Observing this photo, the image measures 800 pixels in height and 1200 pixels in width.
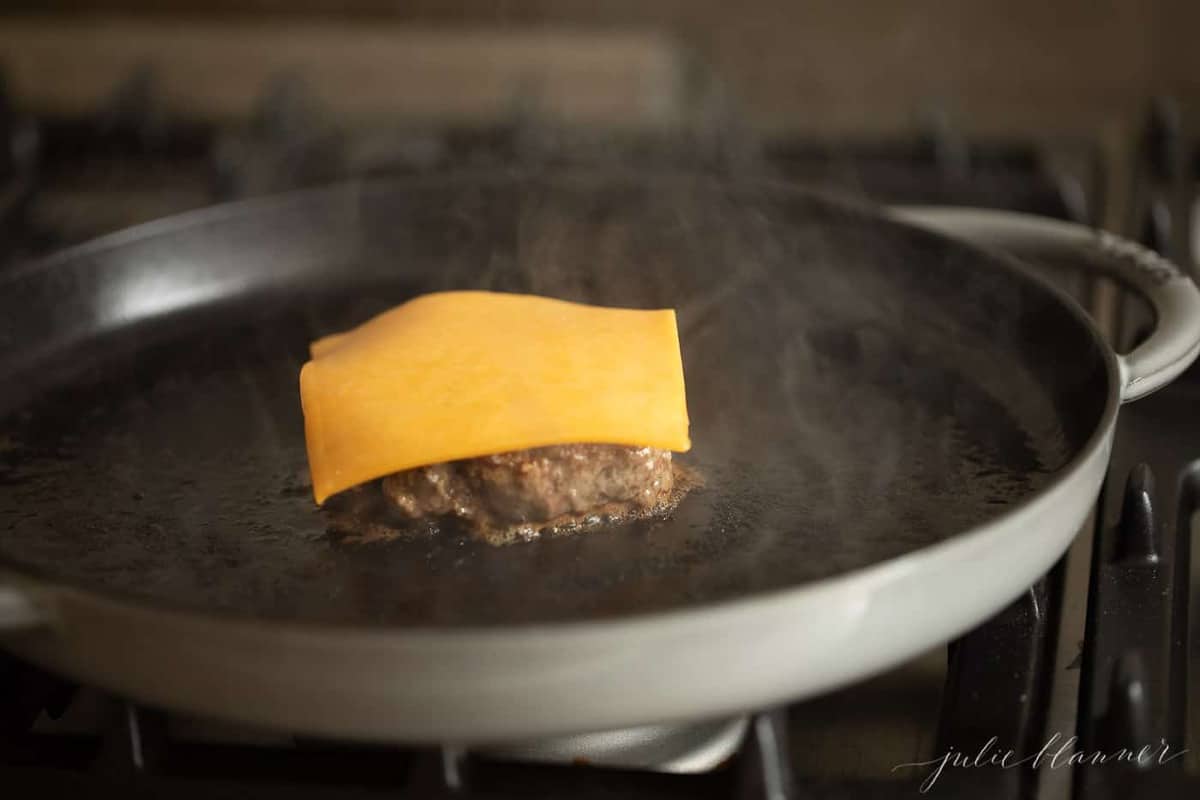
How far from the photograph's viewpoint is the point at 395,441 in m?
0.78

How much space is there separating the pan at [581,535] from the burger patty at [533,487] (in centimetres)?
2

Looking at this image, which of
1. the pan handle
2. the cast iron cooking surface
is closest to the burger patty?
the cast iron cooking surface

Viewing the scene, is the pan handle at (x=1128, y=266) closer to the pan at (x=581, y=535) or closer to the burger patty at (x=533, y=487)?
the pan at (x=581, y=535)

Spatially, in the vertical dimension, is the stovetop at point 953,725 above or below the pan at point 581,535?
below

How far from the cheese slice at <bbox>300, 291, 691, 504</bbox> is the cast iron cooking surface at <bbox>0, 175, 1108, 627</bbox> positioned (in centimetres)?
5

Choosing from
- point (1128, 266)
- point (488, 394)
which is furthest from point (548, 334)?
point (1128, 266)

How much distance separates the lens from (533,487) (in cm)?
81

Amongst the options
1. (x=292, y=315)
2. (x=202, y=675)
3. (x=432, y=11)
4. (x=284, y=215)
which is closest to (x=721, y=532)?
(x=202, y=675)

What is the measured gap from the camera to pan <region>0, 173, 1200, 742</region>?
583 mm

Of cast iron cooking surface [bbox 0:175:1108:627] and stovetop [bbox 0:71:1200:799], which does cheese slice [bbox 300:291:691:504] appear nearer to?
cast iron cooking surface [bbox 0:175:1108:627]

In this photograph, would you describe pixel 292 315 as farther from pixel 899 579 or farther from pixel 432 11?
pixel 432 11

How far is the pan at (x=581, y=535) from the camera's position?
0.58 metres
